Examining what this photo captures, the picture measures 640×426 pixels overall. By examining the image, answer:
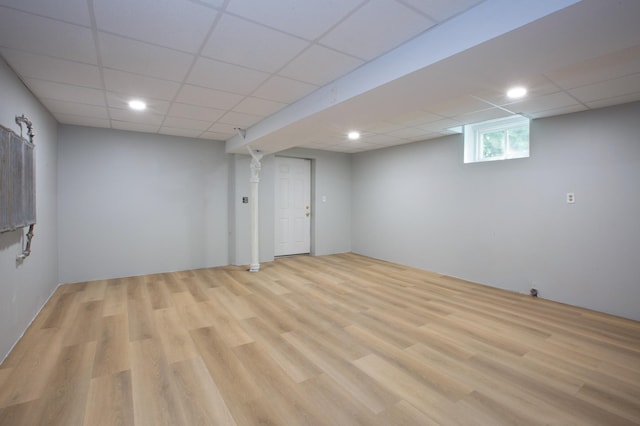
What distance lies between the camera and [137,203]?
5.19 meters

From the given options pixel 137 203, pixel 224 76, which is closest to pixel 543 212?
pixel 224 76

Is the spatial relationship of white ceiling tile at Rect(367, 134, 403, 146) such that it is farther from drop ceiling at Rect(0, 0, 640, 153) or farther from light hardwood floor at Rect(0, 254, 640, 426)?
light hardwood floor at Rect(0, 254, 640, 426)

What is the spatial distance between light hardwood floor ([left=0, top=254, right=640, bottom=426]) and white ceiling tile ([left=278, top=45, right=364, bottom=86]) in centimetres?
244

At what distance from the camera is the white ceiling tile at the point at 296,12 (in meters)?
1.79

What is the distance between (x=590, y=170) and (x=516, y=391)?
3103mm

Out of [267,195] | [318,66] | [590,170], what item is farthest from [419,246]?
[318,66]

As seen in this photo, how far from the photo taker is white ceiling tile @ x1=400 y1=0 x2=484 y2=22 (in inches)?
69.3

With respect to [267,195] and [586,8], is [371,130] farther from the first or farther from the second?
[586,8]

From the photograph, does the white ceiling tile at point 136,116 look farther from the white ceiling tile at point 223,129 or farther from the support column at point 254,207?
the support column at point 254,207

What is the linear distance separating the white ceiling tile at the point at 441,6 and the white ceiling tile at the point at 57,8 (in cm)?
191

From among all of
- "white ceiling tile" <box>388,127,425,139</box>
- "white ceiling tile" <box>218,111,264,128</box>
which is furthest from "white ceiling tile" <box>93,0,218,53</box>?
"white ceiling tile" <box>388,127,425,139</box>

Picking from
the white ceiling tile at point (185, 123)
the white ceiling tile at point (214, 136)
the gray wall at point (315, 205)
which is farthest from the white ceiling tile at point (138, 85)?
the gray wall at point (315, 205)

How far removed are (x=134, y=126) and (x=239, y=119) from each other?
1815mm

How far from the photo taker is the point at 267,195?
633cm
